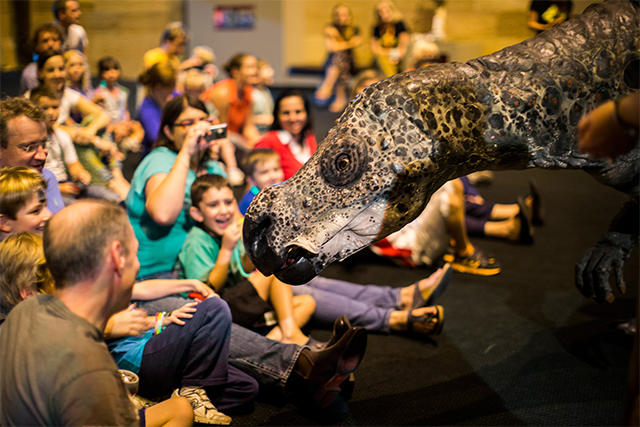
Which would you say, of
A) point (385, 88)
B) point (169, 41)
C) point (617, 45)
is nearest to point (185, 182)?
point (385, 88)

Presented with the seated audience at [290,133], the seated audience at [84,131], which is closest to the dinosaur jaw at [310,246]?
the seated audience at [290,133]

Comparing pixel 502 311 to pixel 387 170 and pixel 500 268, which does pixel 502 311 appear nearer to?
pixel 500 268

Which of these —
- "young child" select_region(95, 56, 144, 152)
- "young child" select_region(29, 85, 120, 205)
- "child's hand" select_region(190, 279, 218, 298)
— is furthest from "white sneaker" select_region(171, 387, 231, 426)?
"young child" select_region(95, 56, 144, 152)

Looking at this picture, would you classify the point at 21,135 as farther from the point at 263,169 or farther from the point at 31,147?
the point at 263,169

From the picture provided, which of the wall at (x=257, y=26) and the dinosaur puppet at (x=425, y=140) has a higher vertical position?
the wall at (x=257, y=26)

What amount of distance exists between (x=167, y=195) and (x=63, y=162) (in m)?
1.29

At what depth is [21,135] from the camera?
206 centimetres

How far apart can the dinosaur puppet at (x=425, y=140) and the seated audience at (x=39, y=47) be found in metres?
3.14

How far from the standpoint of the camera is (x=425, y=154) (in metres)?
1.51

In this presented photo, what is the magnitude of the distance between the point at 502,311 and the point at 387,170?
1.83 meters

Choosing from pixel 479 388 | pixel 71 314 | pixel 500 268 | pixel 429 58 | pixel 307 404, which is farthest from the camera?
pixel 429 58

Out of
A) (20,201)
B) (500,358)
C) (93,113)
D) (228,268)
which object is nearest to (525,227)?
(500,358)

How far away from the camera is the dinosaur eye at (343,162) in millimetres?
1502

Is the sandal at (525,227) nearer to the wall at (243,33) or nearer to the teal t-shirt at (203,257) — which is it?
the teal t-shirt at (203,257)
